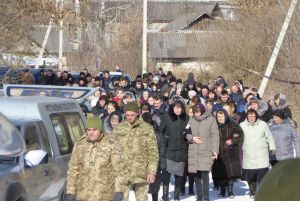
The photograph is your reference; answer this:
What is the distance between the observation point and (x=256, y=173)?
13703mm

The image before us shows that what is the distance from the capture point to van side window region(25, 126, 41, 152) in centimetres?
936

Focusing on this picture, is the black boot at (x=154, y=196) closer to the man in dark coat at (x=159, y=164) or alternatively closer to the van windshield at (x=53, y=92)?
the man in dark coat at (x=159, y=164)

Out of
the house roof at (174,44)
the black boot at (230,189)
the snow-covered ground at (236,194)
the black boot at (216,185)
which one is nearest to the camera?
the snow-covered ground at (236,194)

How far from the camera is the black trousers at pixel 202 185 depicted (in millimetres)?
13289

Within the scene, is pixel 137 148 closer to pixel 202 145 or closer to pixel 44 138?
pixel 44 138

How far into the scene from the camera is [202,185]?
527 inches

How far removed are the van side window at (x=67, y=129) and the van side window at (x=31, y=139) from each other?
0.45 meters

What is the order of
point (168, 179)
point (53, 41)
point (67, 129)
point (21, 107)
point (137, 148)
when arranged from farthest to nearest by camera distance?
point (53, 41) < point (168, 179) < point (67, 129) < point (21, 107) < point (137, 148)

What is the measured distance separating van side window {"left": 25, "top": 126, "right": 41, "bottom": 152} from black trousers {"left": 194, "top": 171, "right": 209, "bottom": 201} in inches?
169

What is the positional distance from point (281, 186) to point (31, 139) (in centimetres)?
802

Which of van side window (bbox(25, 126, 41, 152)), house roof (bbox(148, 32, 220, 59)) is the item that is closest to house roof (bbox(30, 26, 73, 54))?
house roof (bbox(148, 32, 220, 59))

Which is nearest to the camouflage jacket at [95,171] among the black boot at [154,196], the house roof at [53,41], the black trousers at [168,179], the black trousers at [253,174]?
the black boot at [154,196]

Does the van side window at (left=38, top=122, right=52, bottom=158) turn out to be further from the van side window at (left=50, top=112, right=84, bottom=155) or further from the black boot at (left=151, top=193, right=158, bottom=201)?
the black boot at (left=151, top=193, right=158, bottom=201)

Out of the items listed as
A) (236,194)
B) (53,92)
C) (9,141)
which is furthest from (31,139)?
(236,194)
